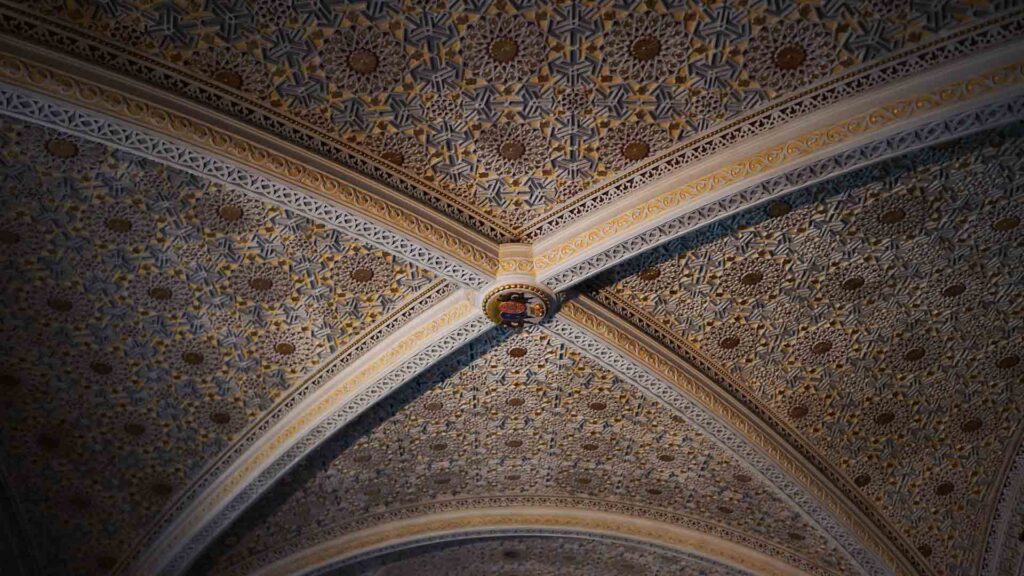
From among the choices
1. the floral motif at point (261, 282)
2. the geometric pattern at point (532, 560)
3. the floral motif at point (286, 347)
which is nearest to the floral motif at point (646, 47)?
the floral motif at point (261, 282)

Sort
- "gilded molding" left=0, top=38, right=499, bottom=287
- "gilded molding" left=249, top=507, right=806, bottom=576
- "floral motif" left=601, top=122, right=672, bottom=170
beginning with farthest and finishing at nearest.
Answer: "gilded molding" left=249, top=507, right=806, bottom=576, "floral motif" left=601, top=122, right=672, bottom=170, "gilded molding" left=0, top=38, right=499, bottom=287

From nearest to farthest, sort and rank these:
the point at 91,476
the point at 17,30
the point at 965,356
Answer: the point at 17,30 → the point at 965,356 → the point at 91,476

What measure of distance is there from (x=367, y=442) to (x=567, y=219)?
8.47 ft

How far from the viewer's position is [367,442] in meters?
6.70

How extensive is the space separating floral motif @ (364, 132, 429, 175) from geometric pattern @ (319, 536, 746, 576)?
4.18m

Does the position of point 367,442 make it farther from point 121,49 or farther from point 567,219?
point 121,49

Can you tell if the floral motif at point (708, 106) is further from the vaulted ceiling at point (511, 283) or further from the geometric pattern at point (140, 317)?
the geometric pattern at point (140, 317)

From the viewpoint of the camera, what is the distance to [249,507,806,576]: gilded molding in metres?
7.54

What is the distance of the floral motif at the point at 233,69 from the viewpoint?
4.48 m

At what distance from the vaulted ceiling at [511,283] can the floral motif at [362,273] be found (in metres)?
0.02

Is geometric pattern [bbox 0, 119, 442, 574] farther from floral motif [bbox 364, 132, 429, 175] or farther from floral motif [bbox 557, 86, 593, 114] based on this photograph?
floral motif [bbox 557, 86, 593, 114]

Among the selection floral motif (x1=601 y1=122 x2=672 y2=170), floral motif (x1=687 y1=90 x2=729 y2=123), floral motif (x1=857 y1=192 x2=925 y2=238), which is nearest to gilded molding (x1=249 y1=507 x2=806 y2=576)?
floral motif (x1=857 y1=192 x2=925 y2=238)

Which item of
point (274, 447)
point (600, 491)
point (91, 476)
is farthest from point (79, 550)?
point (600, 491)

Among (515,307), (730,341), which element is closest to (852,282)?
(730,341)
